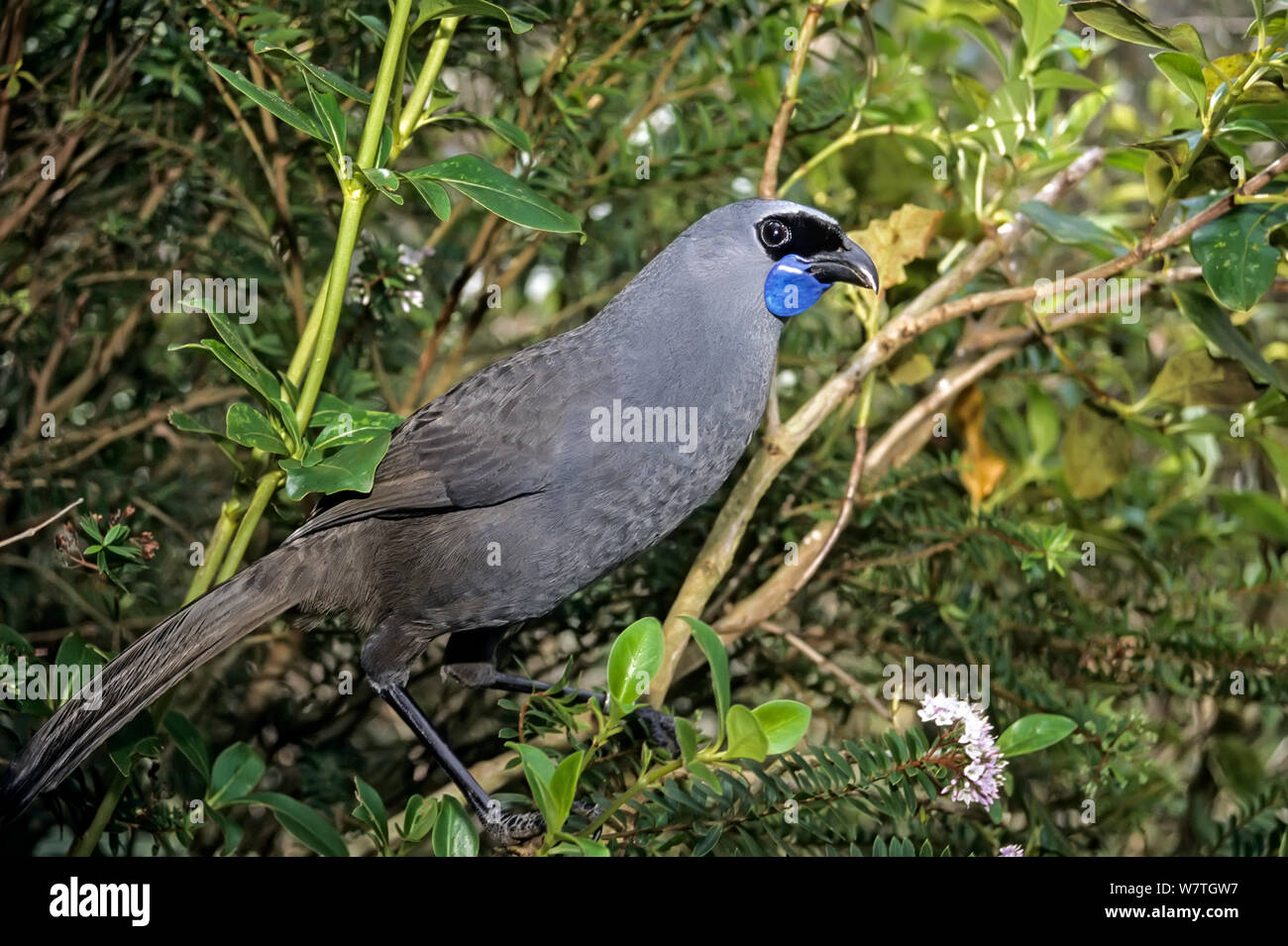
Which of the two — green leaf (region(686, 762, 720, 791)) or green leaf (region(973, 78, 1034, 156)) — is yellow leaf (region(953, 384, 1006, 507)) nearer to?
green leaf (region(973, 78, 1034, 156))

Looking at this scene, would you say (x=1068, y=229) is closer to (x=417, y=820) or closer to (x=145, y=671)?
(x=417, y=820)

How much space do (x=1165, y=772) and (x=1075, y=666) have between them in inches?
10.3

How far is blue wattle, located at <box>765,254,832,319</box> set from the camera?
171 cm

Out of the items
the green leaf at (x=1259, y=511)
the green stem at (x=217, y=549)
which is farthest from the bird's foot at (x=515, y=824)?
the green leaf at (x=1259, y=511)

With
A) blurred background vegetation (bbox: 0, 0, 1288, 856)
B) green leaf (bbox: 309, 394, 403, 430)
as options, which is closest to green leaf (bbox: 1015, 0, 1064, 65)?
blurred background vegetation (bbox: 0, 0, 1288, 856)

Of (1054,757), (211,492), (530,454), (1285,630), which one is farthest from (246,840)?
(1285,630)

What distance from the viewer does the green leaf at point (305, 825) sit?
1.39 meters

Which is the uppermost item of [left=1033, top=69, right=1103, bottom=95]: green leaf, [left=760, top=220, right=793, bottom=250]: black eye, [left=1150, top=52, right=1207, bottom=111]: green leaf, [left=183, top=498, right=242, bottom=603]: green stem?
[left=1033, top=69, right=1103, bottom=95]: green leaf

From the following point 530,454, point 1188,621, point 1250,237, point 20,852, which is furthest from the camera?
point 1188,621

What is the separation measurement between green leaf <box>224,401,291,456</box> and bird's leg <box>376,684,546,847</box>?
0.56 m

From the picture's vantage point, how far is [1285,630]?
1.85 m

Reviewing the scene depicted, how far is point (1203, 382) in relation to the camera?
73.9 inches

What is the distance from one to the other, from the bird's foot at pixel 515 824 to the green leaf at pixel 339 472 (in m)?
0.51

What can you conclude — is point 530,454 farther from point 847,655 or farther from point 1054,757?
point 1054,757
